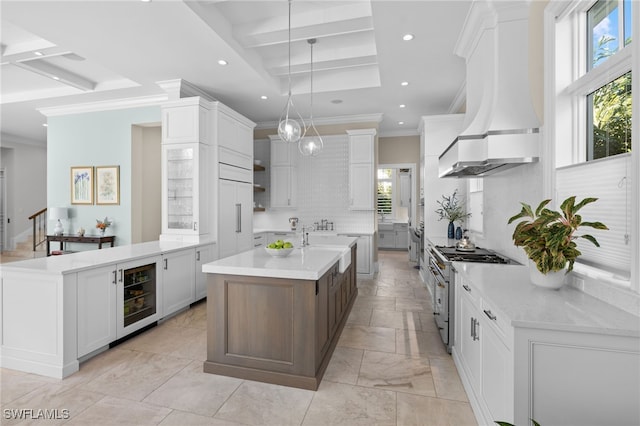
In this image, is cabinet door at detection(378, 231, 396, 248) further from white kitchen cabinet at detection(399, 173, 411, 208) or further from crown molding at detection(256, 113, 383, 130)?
crown molding at detection(256, 113, 383, 130)

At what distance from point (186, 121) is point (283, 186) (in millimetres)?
2601

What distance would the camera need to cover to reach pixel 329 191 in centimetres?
652

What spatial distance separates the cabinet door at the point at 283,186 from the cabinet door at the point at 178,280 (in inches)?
109

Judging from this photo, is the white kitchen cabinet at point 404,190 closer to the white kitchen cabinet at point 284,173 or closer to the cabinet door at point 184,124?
the white kitchen cabinet at point 284,173

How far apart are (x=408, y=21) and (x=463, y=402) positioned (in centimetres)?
332

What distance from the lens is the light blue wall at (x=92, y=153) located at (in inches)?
212

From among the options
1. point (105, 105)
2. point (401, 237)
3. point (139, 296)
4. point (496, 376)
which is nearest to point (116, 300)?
point (139, 296)

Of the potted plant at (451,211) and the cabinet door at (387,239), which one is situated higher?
the potted plant at (451,211)

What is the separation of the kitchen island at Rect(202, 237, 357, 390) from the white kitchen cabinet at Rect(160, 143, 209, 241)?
2.17 metres

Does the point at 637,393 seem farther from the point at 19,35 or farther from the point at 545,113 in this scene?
the point at 19,35

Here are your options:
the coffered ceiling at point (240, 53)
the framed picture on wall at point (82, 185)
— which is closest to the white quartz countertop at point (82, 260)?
the coffered ceiling at point (240, 53)

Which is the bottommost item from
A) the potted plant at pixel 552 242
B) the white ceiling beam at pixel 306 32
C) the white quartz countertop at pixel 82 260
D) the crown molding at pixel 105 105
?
the white quartz countertop at pixel 82 260

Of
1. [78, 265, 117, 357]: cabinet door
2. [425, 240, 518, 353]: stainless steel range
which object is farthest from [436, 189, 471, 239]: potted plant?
[78, 265, 117, 357]: cabinet door

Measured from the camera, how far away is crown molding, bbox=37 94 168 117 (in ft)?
17.0
